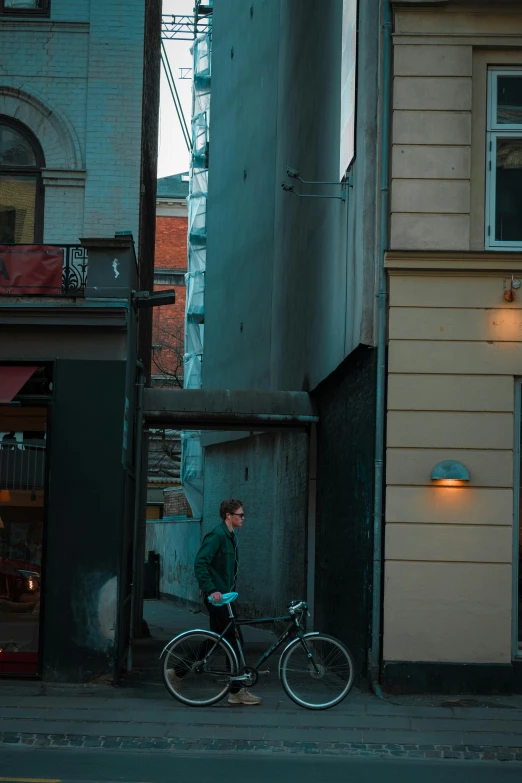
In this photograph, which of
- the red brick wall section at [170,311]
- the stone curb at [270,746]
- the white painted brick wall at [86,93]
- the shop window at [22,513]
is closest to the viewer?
the stone curb at [270,746]

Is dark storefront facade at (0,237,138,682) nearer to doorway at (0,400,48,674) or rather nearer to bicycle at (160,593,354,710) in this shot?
doorway at (0,400,48,674)

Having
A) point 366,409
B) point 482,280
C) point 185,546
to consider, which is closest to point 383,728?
point 366,409

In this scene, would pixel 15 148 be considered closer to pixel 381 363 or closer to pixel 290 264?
pixel 381 363

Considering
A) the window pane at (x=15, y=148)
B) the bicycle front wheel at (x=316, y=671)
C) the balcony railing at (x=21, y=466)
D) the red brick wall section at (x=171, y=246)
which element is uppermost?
the red brick wall section at (x=171, y=246)

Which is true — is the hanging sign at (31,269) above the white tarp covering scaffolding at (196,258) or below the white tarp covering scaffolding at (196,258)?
below

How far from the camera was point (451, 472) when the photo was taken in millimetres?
12023

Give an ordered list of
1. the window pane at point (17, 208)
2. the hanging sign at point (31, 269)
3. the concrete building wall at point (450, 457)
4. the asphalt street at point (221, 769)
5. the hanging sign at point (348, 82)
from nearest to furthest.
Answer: the asphalt street at point (221, 769) → the concrete building wall at point (450, 457) → the hanging sign at point (31, 269) → the hanging sign at point (348, 82) → the window pane at point (17, 208)

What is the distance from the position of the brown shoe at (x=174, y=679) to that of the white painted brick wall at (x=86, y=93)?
Result: 581 cm

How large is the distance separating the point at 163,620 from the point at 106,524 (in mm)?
12915

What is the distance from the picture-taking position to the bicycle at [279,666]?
11031 millimetres

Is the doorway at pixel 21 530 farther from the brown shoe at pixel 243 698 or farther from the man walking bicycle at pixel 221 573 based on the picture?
the brown shoe at pixel 243 698

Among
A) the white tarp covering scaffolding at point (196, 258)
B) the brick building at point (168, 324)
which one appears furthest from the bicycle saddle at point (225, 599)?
the brick building at point (168, 324)

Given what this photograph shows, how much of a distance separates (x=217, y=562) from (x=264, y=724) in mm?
1876

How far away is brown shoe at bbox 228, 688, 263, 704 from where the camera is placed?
11312 mm
